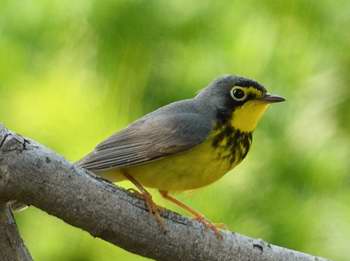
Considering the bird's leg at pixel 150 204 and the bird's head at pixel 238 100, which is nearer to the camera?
the bird's leg at pixel 150 204

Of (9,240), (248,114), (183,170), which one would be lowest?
(9,240)

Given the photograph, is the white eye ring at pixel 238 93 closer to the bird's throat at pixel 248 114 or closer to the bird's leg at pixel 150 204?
the bird's throat at pixel 248 114

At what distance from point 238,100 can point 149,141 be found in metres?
0.26

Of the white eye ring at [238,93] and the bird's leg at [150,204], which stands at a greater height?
the white eye ring at [238,93]

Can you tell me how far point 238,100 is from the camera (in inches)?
74.1

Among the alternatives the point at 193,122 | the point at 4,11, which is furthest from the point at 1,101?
the point at 193,122

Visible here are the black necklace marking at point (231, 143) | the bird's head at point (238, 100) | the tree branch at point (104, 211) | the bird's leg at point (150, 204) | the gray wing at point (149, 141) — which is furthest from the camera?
the bird's head at point (238, 100)

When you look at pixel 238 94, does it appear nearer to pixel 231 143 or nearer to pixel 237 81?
pixel 237 81

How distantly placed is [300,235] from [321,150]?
0.67 ft

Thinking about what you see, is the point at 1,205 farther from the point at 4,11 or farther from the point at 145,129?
the point at 4,11

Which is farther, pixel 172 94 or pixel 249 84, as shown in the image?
pixel 172 94

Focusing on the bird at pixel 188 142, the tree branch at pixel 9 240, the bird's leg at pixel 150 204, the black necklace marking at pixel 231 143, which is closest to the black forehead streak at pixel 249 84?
the bird at pixel 188 142

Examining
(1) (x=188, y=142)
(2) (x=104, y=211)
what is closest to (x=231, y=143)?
(1) (x=188, y=142)

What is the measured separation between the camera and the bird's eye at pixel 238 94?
1.88m
